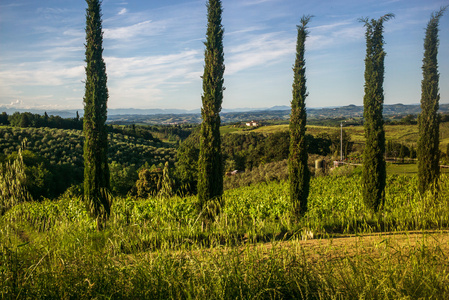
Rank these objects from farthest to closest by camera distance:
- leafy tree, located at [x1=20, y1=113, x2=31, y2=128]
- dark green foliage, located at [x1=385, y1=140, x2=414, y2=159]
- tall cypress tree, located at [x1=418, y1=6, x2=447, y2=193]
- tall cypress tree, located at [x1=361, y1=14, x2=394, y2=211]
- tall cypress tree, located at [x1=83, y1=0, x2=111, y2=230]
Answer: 1. leafy tree, located at [x1=20, y1=113, x2=31, y2=128]
2. dark green foliage, located at [x1=385, y1=140, x2=414, y2=159]
3. tall cypress tree, located at [x1=418, y1=6, x2=447, y2=193]
4. tall cypress tree, located at [x1=361, y1=14, x2=394, y2=211]
5. tall cypress tree, located at [x1=83, y1=0, x2=111, y2=230]

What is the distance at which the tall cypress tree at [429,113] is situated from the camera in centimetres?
1118

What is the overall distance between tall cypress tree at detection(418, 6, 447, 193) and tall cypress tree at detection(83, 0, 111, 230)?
11.4 meters

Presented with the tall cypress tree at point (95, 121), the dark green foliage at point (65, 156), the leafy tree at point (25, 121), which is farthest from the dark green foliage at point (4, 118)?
the tall cypress tree at point (95, 121)

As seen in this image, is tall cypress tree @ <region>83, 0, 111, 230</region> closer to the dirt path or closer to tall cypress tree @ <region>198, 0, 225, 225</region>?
tall cypress tree @ <region>198, 0, 225, 225</region>

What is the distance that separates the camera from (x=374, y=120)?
1005cm

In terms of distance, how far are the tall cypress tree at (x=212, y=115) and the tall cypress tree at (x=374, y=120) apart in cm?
510

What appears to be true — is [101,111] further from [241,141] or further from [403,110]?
[403,110]

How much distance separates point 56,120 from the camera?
47656 millimetres

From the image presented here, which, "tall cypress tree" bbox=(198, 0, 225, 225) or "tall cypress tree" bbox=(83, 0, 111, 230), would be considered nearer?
"tall cypress tree" bbox=(198, 0, 225, 225)

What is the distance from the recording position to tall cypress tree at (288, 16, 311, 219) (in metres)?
9.20

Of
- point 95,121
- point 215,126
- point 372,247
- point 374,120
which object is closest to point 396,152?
point 374,120

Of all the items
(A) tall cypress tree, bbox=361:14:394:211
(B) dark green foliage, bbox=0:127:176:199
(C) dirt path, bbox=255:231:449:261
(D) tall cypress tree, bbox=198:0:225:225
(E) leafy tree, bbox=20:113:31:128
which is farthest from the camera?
(E) leafy tree, bbox=20:113:31:128

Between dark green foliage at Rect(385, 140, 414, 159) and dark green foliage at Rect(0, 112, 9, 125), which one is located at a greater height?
dark green foliage at Rect(0, 112, 9, 125)

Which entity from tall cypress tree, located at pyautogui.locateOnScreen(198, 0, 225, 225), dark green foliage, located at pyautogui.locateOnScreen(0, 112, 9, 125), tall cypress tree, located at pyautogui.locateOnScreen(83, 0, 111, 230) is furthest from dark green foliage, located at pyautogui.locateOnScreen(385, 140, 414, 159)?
dark green foliage, located at pyautogui.locateOnScreen(0, 112, 9, 125)
